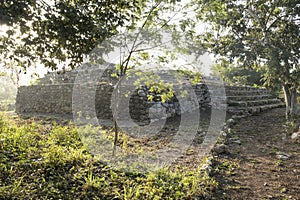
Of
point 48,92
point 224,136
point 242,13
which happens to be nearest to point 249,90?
point 242,13

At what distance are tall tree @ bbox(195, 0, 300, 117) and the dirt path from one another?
109 inches

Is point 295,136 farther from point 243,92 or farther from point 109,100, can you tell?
point 243,92

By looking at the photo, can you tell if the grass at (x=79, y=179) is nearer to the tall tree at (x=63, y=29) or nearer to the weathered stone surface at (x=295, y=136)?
the tall tree at (x=63, y=29)

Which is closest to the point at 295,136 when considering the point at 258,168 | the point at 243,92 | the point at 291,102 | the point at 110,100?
the point at 258,168

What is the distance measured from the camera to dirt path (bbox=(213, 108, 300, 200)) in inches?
154

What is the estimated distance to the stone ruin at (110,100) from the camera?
977 cm

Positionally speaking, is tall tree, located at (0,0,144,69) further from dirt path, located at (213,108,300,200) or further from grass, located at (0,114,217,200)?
dirt path, located at (213,108,300,200)

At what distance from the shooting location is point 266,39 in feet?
33.2

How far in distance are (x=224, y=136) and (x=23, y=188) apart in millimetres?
5729

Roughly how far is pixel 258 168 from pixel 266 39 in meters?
7.22

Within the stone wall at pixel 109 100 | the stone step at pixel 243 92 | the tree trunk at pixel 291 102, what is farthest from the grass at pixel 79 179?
the stone step at pixel 243 92

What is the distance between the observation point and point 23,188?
11.8ft

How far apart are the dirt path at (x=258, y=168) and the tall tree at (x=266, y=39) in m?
2.76

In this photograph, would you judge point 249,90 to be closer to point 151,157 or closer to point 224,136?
point 224,136
